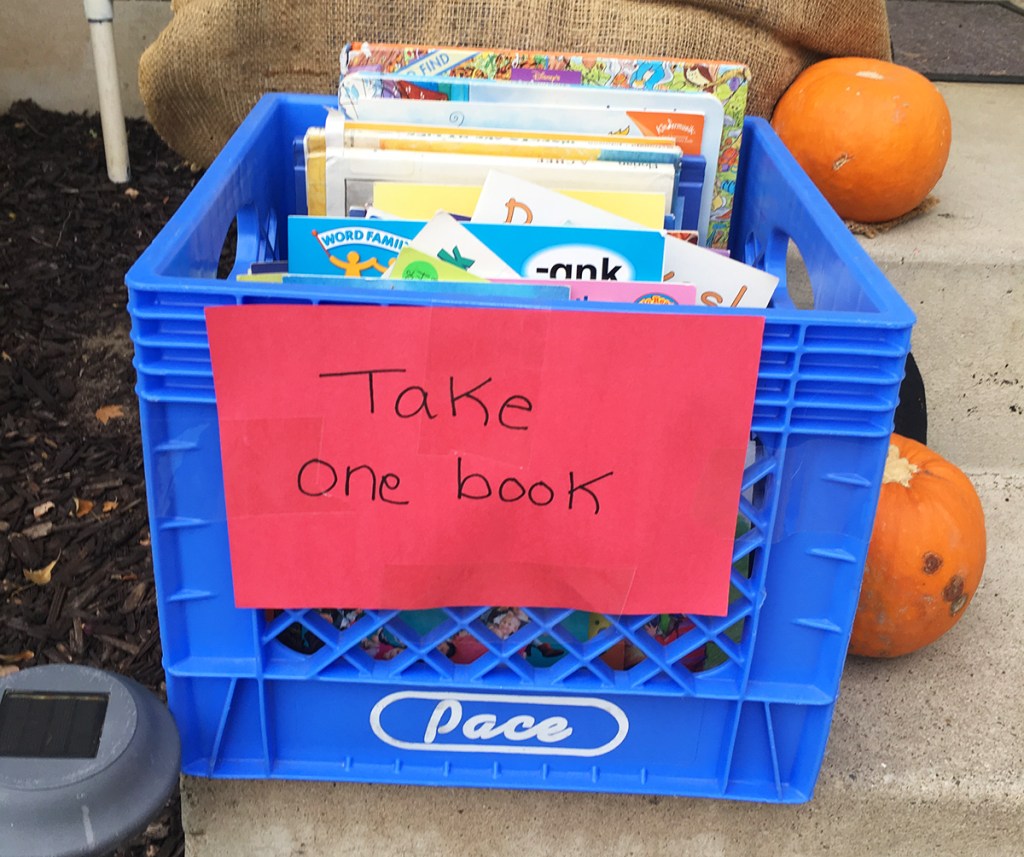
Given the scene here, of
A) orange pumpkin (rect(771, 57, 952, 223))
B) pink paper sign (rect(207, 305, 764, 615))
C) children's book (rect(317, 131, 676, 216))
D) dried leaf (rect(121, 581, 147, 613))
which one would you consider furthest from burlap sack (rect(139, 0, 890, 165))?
pink paper sign (rect(207, 305, 764, 615))

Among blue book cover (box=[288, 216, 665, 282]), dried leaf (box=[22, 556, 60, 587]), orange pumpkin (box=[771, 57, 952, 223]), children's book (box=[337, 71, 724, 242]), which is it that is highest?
children's book (box=[337, 71, 724, 242])

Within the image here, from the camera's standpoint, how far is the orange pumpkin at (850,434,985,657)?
3.28 feet

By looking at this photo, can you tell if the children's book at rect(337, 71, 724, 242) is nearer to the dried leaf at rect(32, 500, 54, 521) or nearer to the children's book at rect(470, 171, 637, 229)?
the children's book at rect(470, 171, 637, 229)

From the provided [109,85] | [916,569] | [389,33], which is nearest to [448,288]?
[916,569]

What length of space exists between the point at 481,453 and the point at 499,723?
254 mm

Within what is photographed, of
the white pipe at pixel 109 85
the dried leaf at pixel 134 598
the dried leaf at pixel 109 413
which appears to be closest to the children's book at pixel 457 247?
the dried leaf at pixel 134 598

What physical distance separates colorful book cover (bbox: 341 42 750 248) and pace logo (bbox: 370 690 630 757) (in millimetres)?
552

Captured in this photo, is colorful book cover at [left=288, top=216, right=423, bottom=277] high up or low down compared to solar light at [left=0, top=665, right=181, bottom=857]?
A: up

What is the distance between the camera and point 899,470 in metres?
1.09

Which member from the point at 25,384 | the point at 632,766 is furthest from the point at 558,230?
the point at 25,384

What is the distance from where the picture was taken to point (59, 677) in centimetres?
71

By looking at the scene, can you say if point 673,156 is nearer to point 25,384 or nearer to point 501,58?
point 501,58

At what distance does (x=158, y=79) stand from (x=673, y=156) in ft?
2.65

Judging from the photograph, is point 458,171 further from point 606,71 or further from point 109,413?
point 109,413
